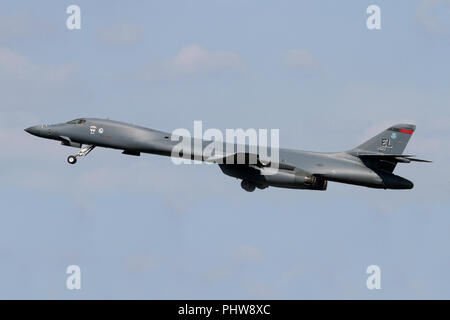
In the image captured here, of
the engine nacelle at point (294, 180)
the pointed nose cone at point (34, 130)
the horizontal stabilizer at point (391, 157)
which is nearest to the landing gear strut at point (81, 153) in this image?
the pointed nose cone at point (34, 130)

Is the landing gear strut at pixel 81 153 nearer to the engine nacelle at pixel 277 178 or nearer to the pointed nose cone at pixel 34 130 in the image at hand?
the pointed nose cone at pixel 34 130

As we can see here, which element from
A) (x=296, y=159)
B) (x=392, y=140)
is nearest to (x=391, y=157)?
(x=392, y=140)

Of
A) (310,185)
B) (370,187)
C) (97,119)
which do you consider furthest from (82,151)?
(370,187)

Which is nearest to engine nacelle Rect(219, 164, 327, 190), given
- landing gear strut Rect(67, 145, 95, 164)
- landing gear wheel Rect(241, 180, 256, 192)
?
landing gear wheel Rect(241, 180, 256, 192)

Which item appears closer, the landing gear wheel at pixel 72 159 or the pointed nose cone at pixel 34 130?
the landing gear wheel at pixel 72 159

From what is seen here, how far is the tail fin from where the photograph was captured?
5134cm

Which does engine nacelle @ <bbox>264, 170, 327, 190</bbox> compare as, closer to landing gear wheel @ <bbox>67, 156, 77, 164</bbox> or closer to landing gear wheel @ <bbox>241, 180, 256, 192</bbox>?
landing gear wheel @ <bbox>241, 180, 256, 192</bbox>

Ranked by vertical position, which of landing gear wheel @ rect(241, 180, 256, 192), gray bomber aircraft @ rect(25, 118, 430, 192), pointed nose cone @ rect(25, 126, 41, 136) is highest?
pointed nose cone @ rect(25, 126, 41, 136)

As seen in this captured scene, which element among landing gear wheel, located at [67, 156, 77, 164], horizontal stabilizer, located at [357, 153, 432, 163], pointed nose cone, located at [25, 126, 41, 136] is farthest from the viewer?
pointed nose cone, located at [25, 126, 41, 136]

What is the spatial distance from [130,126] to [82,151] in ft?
10.4

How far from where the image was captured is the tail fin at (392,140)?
168ft

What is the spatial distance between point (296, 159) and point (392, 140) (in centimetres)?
545
